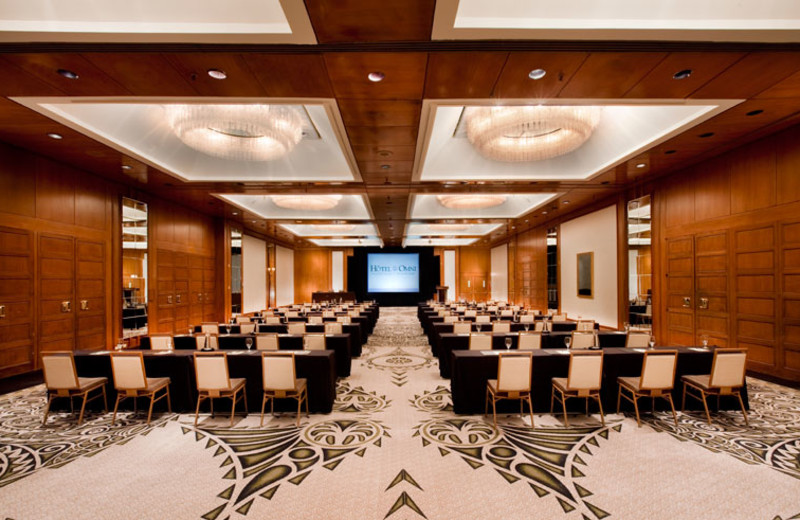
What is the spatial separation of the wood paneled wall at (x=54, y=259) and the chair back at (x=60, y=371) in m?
2.75

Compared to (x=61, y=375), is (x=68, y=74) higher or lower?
higher

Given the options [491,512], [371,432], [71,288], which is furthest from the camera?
[71,288]

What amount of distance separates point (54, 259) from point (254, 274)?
9.25m

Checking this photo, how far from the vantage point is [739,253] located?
20.4 ft

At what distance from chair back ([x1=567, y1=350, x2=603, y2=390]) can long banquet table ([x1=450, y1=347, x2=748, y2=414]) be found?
1.43 feet

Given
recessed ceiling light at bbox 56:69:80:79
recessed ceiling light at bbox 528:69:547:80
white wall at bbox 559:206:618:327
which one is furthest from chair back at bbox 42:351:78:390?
white wall at bbox 559:206:618:327

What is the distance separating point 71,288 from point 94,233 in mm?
1217

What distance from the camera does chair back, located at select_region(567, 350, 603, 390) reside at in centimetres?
Result: 395

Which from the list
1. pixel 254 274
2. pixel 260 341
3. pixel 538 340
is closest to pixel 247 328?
pixel 260 341

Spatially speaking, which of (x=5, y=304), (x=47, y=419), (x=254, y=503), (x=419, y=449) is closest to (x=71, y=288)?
(x=5, y=304)

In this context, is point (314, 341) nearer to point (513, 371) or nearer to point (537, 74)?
point (513, 371)

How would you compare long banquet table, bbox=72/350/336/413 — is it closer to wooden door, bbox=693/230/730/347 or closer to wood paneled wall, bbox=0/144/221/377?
wood paneled wall, bbox=0/144/221/377

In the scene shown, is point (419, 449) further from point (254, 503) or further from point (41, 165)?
point (41, 165)

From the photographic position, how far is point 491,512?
2578mm
